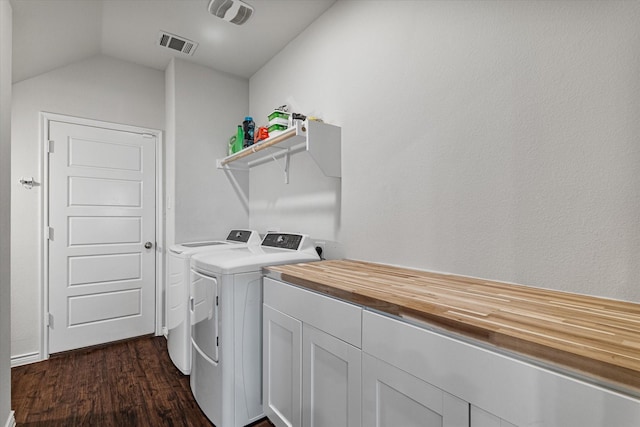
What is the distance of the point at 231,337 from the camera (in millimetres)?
1612

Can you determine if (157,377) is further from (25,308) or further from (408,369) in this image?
(408,369)

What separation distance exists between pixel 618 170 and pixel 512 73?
51 centimetres

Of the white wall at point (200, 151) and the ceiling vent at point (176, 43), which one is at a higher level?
the ceiling vent at point (176, 43)

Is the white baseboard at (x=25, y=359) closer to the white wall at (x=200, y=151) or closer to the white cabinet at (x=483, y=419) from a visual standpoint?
the white wall at (x=200, y=151)

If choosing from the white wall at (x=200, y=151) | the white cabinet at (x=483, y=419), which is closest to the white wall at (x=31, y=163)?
the white wall at (x=200, y=151)

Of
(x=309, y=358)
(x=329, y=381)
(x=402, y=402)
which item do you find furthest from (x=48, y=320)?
(x=402, y=402)

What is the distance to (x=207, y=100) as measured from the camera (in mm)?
2879

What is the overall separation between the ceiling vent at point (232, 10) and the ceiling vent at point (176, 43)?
0.49 m

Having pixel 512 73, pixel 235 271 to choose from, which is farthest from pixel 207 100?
pixel 512 73

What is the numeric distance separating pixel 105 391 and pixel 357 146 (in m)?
2.31

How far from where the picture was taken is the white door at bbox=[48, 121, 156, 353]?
261 centimetres

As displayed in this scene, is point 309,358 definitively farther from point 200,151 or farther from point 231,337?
point 200,151

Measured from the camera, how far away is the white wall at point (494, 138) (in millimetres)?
972

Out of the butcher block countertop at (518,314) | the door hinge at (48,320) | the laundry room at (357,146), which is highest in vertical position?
the laundry room at (357,146)
